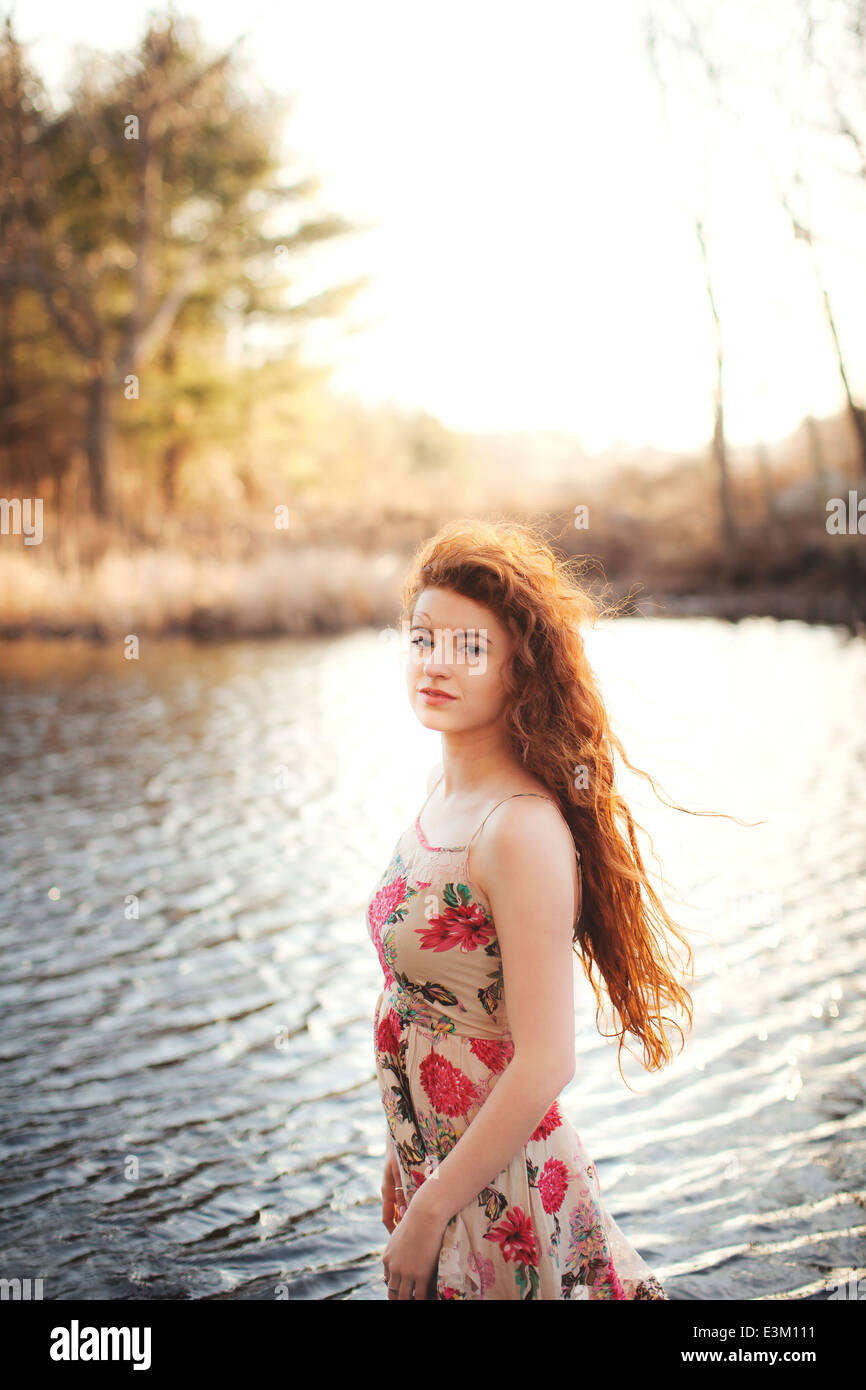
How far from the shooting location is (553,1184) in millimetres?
1615

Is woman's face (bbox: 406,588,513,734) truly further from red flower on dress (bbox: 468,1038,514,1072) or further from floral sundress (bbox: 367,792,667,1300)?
red flower on dress (bbox: 468,1038,514,1072)

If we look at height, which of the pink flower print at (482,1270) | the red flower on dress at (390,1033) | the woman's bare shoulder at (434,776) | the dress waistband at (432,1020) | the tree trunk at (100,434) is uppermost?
the tree trunk at (100,434)

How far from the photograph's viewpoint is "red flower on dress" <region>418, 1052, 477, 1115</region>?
163 cm

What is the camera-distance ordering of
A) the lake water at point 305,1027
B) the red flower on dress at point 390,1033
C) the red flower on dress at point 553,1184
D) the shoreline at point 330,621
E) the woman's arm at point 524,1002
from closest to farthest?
the woman's arm at point 524,1002, the red flower on dress at point 553,1184, the red flower on dress at point 390,1033, the lake water at point 305,1027, the shoreline at point 330,621

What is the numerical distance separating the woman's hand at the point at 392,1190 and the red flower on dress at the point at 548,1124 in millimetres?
303

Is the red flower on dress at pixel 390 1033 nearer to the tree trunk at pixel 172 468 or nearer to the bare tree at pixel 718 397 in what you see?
the bare tree at pixel 718 397

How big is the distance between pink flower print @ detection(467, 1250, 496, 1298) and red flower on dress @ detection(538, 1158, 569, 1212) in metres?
0.11

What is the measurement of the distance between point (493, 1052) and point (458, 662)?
0.56m

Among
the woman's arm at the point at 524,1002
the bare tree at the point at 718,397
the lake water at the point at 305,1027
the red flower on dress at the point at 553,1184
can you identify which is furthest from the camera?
the bare tree at the point at 718,397

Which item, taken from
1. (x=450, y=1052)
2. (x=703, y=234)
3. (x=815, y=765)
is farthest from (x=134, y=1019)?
(x=703, y=234)

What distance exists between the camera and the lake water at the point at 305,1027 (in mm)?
2686

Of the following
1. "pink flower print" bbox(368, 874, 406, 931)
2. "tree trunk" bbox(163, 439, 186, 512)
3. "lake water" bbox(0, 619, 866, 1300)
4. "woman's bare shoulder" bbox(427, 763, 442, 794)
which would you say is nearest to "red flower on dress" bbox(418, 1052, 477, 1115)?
"pink flower print" bbox(368, 874, 406, 931)

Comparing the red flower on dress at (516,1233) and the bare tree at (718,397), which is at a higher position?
the bare tree at (718,397)

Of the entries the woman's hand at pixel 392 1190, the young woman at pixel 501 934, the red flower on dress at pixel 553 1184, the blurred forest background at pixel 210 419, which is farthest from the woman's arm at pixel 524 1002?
the blurred forest background at pixel 210 419
